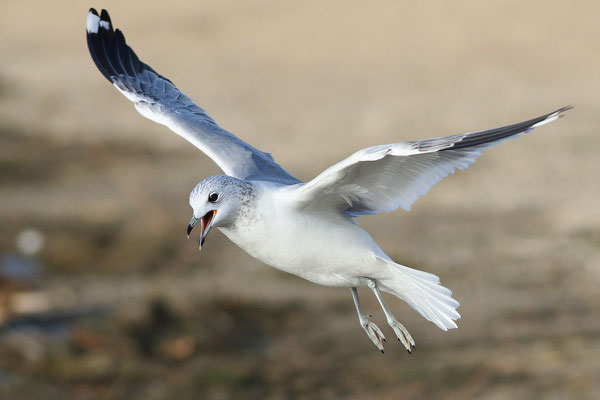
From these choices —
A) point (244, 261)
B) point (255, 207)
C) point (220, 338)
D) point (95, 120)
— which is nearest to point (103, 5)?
point (95, 120)

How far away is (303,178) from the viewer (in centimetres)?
1609

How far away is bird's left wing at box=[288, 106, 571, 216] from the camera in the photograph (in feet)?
17.2

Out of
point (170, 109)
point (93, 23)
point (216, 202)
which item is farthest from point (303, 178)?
point (216, 202)

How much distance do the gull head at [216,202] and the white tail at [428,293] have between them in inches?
40.5

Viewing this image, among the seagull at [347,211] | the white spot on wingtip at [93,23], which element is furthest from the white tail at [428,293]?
the white spot on wingtip at [93,23]

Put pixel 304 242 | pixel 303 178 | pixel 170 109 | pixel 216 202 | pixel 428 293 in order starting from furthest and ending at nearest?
pixel 303 178
pixel 170 109
pixel 428 293
pixel 304 242
pixel 216 202

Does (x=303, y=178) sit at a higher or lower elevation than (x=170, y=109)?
higher

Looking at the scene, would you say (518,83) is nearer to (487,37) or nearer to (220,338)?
(487,37)

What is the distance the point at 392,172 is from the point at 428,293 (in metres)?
0.78

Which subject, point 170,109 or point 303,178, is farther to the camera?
point 303,178

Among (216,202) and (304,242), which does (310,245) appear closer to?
(304,242)

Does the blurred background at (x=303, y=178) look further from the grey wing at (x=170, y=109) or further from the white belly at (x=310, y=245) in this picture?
the white belly at (x=310, y=245)

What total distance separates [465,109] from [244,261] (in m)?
6.19

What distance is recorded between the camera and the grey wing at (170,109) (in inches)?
271
